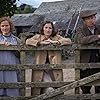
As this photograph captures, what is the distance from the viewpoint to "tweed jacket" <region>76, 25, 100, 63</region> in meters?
5.47

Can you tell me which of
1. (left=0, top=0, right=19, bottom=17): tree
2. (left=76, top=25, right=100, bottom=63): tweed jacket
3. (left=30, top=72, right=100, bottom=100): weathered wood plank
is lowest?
(left=30, top=72, right=100, bottom=100): weathered wood plank

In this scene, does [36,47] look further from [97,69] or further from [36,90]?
[97,69]

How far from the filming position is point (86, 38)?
5484mm

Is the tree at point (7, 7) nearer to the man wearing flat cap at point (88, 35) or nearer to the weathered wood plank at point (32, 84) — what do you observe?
the man wearing flat cap at point (88, 35)

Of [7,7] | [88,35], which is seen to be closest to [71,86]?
[88,35]

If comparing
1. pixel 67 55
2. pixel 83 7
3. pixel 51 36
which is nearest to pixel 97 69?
pixel 51 36

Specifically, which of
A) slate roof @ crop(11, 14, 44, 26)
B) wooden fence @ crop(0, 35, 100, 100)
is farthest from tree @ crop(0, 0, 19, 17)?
wooden fence @ crop(0, 35, 100, 100)

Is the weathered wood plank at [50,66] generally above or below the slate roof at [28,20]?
below

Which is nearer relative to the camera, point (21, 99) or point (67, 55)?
point (21, 99)

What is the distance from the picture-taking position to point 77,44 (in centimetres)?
554

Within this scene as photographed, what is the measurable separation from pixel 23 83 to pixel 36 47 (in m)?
0.64

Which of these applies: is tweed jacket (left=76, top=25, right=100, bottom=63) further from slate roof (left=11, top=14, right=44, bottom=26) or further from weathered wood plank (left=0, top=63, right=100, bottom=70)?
slate roof (left=11, top=14, right=44, bottom=26)

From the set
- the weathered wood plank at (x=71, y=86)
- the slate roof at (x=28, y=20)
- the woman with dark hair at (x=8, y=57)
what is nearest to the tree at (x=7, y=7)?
the slate roof at (x=28, y=20)

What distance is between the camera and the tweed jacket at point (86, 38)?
5.47 metres
